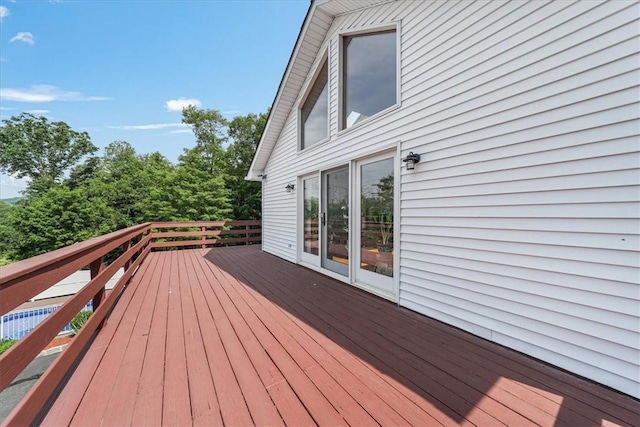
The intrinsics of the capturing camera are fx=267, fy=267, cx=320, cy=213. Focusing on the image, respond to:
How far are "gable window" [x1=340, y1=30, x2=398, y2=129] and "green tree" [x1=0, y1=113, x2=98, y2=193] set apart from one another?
24856 mm

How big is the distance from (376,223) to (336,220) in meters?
0.97

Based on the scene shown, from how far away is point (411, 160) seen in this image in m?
3.04

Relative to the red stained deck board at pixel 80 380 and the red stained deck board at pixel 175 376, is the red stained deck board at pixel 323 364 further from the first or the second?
the red stained deck board at pixel 80 380

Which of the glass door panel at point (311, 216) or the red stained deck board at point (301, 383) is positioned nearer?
the red stained deck board at point (301, 383)

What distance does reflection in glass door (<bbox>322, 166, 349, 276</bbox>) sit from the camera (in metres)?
4.30

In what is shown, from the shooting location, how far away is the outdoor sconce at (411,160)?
3003 mm

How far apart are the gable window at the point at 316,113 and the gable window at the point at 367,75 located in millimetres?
553

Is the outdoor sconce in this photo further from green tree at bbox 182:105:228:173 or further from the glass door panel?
green tree at bbox 182:105:228:173

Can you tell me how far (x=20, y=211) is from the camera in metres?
14.9

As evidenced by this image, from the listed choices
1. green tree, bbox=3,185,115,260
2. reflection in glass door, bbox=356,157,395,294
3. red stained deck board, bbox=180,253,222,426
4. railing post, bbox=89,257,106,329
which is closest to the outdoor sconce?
reflection in glass door, bbox=356,157,395,294

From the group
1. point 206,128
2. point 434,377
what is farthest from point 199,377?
point 206,128

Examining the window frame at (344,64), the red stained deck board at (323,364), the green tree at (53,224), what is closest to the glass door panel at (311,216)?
the window frame at (344,64)

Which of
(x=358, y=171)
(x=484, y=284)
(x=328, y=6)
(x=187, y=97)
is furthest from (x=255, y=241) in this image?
(x=187, y=97)

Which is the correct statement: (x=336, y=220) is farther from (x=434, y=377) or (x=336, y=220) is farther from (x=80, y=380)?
(x=80, y=380)
